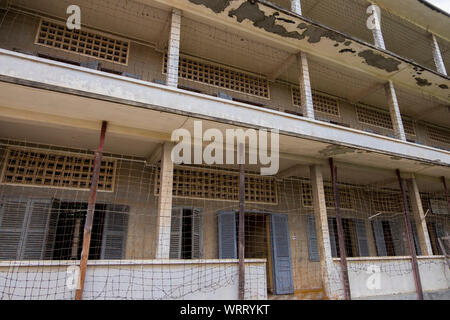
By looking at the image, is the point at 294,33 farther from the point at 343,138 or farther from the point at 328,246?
the point at 328,246

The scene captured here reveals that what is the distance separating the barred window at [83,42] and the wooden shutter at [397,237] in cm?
857

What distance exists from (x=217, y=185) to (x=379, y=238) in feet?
16.4

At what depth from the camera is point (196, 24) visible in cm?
586

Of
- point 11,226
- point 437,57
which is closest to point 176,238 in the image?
point 11,226

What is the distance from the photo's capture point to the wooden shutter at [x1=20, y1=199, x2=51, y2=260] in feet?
16.8

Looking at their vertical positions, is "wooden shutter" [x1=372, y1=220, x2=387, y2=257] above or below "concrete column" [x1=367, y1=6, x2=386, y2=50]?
below

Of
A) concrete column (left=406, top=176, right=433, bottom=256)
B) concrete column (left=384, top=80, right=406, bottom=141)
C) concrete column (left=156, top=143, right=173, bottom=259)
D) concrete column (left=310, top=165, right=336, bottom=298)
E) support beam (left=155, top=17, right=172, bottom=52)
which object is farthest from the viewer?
concrete column (left=406, top=176, right=433, bottom=256)

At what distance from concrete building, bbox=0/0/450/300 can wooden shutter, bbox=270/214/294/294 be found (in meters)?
0.04

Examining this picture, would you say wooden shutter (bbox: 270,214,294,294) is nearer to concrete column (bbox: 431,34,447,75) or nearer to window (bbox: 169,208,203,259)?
window (bbox: 169,208,203,259)

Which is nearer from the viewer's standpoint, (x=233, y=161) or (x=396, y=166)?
(x=233, y=161)

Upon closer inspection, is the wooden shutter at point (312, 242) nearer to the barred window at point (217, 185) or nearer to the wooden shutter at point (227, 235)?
the barred window at point (217, 185)

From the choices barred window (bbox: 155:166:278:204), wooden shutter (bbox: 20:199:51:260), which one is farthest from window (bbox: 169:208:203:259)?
wooden shutter (bbox: 20:199:51:260)

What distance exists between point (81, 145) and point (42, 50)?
1.85 meters
